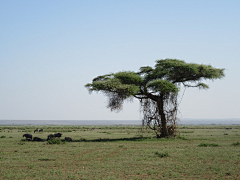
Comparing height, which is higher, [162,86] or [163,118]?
[162,86]

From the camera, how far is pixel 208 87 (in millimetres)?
29688

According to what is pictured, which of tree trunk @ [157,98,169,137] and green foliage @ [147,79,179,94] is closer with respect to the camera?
green foliage @ [147,79,179,94]

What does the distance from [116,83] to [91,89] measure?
328 cm

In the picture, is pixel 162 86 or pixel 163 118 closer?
pixel 162 86

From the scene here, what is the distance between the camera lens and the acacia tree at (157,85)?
26.2m

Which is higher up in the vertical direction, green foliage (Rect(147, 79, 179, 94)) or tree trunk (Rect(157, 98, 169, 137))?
green foliage (Rect(147, 79, 179, 94))

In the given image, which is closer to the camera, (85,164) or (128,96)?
(85,164)

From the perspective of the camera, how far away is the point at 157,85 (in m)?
26.1

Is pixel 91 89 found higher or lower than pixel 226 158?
higher

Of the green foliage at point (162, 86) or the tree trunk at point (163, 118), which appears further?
the tree trunk at point (163, 118)

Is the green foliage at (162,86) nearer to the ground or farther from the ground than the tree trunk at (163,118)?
farther from the ground

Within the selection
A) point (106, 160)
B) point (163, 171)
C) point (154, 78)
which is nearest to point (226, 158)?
point (163, 171)

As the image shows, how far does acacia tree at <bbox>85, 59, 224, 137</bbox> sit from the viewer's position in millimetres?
26250

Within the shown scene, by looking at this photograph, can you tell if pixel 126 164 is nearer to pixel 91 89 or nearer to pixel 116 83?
pixel 116 83
